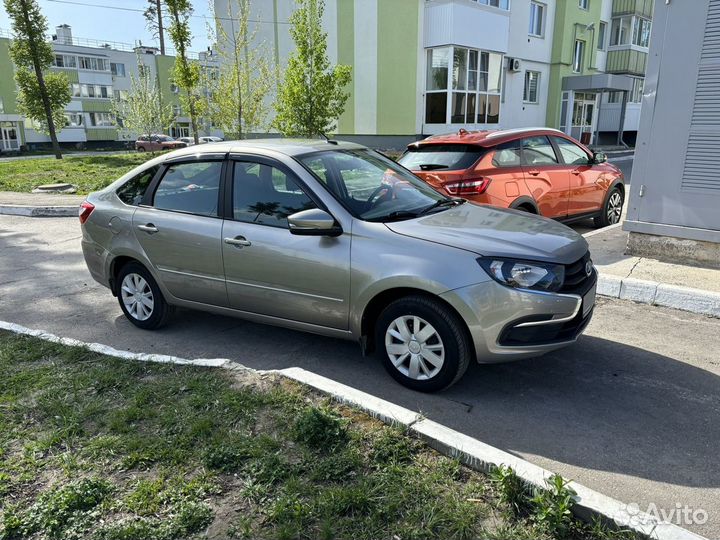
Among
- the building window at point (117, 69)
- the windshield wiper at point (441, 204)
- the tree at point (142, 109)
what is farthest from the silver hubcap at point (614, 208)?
the building window at point (117, 69)

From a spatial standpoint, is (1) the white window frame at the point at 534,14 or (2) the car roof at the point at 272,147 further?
(1) the white window frame at the point at 534,14

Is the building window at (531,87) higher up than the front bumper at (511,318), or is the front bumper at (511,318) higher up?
the building window at (531,87)

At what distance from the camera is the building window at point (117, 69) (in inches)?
2284

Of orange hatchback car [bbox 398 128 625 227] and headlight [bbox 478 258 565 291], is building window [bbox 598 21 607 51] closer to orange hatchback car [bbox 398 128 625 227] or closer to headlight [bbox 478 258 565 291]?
→ orange hatchback car [bbox 398 128 625 227]

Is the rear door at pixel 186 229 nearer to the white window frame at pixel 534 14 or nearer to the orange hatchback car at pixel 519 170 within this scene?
the orange hatchback car at pixel 519 170

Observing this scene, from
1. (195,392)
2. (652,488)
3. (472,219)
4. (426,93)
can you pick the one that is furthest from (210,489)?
(426,93)

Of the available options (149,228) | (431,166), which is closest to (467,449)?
(149,228)

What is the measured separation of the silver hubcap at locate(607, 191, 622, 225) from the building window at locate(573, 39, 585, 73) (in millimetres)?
25023

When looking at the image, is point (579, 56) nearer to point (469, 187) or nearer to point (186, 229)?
point (469, 187)

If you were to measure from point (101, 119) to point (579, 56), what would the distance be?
4528cm

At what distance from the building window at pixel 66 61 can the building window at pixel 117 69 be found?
402 cm

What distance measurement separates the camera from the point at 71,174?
19.1 metres

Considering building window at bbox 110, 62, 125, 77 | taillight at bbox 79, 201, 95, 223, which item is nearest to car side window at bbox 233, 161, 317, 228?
taillight at bbox 79, 201, 95, 223

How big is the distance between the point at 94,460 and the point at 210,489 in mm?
756
